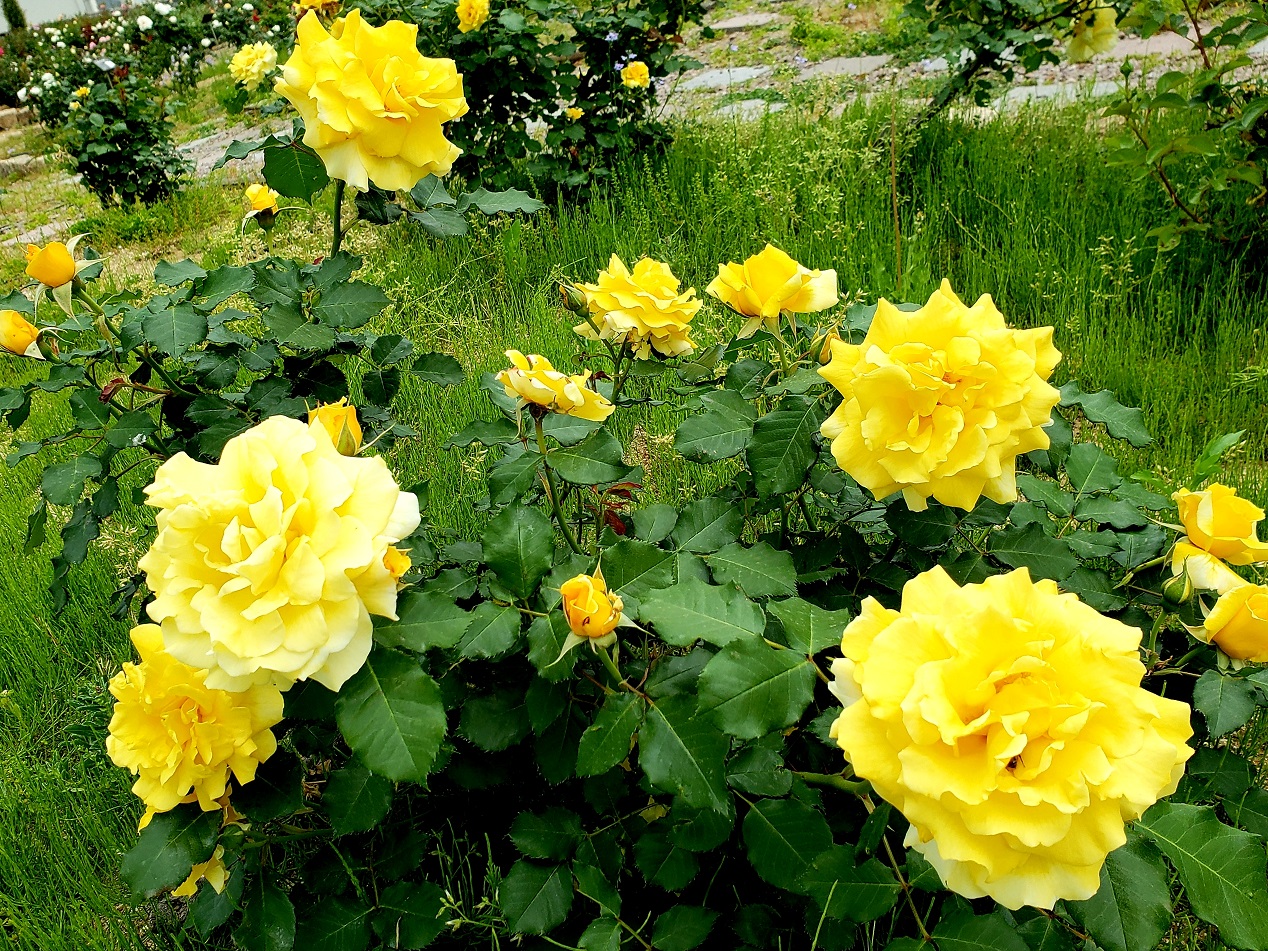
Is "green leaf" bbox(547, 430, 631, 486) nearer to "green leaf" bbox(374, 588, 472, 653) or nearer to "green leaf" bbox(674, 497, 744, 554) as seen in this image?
"green leaf" bbox(674, 497, 744, 554)

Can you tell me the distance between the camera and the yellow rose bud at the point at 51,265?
46.3 inches

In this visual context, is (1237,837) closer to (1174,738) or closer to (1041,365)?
(1174,738)

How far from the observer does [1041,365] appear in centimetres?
99

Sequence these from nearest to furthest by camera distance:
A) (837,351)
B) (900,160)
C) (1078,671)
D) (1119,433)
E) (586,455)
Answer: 1. (1078,671)
2. (837,351)
3. (586,455)
4. (1119,433)
5. (900,160)

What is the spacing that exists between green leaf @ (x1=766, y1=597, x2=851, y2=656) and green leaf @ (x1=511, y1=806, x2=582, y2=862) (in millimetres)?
386

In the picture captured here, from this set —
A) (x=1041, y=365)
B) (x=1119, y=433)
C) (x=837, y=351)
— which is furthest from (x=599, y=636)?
(x=1119, y=433)

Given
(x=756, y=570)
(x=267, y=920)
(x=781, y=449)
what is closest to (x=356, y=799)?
(x=267, y=920)

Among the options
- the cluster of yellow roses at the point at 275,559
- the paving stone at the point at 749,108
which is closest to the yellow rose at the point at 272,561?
the cluster of yellow roses at the point at 275,559

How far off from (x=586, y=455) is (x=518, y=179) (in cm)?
281

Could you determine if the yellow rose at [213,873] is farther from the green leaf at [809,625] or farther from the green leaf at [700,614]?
the green leaf at [809,625]

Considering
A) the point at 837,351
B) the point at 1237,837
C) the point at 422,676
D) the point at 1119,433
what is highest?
the point at 837,351

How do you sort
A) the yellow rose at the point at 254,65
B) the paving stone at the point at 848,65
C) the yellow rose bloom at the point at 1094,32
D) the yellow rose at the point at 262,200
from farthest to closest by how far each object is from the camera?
the paving stone at the point at 848,65
the yellow rose bloom at the point at 1094,32
the yellow rose at the point at 254,65
the yellow rose at the point at 262,200

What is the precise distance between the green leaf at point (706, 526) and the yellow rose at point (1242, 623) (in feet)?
1.81

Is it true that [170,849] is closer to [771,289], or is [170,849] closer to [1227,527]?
[771,289]
